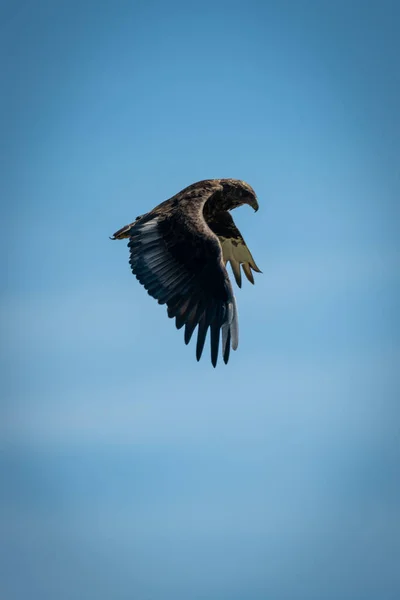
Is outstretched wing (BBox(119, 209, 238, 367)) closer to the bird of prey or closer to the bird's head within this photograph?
the bird of prey

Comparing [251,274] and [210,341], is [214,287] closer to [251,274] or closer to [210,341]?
[210,341]

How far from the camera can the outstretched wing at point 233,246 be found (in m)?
26.1

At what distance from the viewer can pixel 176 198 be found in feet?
80.5

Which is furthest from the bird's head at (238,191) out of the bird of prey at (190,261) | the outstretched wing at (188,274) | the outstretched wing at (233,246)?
the outstretched wing at (188,274)

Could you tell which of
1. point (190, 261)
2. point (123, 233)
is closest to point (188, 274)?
point (190, 261)

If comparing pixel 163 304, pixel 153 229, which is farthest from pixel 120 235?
pixel 163 304

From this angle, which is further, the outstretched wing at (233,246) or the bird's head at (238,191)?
the outstretched wing at (233,246)

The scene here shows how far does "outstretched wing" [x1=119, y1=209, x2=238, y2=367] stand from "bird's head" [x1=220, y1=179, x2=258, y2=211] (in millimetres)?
1711

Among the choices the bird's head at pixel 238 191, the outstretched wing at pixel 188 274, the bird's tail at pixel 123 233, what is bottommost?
the outstretched wing at pixel 188 274

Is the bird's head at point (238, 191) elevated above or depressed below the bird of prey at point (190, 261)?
above

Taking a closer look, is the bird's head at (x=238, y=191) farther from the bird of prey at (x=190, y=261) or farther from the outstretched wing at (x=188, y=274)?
the outstretched wing at (x=188, y=274)

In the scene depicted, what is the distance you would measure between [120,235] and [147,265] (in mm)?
1916

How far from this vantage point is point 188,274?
22828 millimetres

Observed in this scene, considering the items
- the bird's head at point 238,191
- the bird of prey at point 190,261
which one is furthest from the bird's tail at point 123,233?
the bird's head at point 238,191
